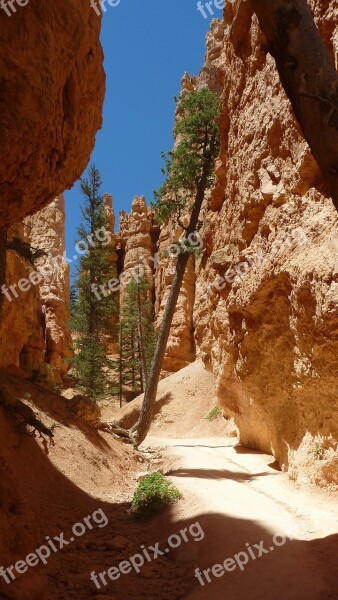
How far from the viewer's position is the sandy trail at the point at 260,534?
503 cm

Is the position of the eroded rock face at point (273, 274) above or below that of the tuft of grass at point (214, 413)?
above

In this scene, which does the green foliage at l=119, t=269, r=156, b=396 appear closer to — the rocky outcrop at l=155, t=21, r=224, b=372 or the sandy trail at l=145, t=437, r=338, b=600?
the rocky outcrop at l=155, t=21, r=224, b=372

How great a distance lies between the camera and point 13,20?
392cm

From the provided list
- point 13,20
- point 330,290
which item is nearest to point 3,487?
point 13,20

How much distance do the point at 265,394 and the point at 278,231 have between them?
4168 millimetres

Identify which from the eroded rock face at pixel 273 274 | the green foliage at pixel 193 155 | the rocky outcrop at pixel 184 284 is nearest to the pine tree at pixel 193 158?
the green foliage at pixel 193 155

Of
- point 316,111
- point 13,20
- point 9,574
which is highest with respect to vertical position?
point 13,20

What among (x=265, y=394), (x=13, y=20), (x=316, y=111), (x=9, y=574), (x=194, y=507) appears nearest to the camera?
(x=316, y=111)

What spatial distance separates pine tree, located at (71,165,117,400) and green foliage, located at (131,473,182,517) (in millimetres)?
12272

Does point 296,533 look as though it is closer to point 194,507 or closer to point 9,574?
point 194,507

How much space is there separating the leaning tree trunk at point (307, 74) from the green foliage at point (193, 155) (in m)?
13.6

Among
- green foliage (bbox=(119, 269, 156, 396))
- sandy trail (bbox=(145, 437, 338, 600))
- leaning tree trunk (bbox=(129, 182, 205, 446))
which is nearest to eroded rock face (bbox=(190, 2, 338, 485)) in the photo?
sandy trail (bbox=(145, 437, 338, 600))

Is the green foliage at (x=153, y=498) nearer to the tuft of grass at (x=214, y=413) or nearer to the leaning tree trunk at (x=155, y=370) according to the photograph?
the leaning tree trunk at (x=155, y=370)

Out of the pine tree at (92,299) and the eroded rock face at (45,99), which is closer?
the eroded rock face at (45,99)
